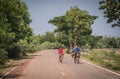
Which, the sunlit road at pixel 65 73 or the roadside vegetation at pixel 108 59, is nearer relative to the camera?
the sunlit road at pixel 65 73

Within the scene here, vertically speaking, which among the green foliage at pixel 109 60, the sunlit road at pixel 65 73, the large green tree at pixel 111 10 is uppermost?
the large green tree at pixel 111 10

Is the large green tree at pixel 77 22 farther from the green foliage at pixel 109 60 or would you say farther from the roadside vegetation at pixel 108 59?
the green foliage at pixel 109 60

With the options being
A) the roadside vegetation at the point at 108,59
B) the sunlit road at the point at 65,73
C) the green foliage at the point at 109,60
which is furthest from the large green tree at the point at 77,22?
the sunlit road at the point at 65,73

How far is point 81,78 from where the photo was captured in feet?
67.5

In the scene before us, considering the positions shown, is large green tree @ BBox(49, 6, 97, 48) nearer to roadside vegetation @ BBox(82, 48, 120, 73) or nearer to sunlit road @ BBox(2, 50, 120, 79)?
roadside vegetation @ BBox(82, 48, 120, 73)

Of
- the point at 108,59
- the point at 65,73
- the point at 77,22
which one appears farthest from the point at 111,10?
the point at 77,22

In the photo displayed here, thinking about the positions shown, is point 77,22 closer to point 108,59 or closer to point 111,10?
point 108,59

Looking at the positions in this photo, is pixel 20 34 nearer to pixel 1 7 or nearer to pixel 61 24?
pixel 1 7

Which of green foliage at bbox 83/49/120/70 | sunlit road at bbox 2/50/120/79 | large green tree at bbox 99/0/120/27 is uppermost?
large green tree at bbox 99/0/120/27

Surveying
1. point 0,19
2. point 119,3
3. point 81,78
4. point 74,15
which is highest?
point 74,15

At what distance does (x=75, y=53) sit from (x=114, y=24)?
10.1m

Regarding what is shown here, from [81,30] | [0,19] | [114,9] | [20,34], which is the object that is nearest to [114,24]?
[114,9]

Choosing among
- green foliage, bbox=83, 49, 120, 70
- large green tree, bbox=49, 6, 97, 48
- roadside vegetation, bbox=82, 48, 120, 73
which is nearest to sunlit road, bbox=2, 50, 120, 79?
roadside vegetation, bbox=82, 48, 120, 73

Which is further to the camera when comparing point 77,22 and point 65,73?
point 77,22
